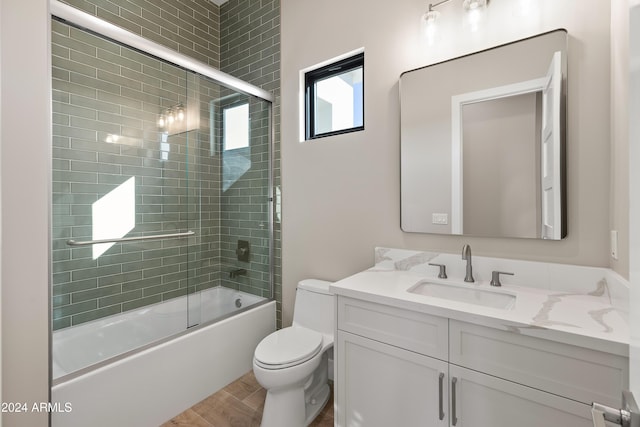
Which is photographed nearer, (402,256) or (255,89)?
(402,256)

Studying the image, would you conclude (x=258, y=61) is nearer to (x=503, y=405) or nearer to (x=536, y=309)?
(x=536, y=309)

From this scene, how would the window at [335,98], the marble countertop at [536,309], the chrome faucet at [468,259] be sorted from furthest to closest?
the window at [335,98] → the chrome faucet at [468,259] → the marble countertop at [536,309]

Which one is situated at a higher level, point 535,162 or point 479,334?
point 535,162

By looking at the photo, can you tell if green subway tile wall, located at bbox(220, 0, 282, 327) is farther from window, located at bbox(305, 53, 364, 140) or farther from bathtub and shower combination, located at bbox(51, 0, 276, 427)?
window, located at bbox(305, 53, 364, 140)

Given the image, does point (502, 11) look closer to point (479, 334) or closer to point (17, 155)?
point (479, 334)

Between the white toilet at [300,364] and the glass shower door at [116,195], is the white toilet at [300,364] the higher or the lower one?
the lower one

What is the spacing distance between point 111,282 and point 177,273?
421mm

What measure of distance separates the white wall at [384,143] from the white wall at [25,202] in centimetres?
142

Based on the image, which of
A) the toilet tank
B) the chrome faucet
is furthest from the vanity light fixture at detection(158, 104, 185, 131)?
the chrome faucet

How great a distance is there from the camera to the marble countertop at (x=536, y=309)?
91 centimetres

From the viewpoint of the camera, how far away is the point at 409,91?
172cm

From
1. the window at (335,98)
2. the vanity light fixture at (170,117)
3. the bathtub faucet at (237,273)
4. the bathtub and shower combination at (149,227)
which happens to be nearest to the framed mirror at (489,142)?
the window at (335,98)

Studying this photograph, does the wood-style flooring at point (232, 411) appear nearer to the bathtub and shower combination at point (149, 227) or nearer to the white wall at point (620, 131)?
the bathtub and shower combination at point (149, 227)

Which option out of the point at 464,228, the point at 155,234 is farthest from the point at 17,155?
the point at 464,228
